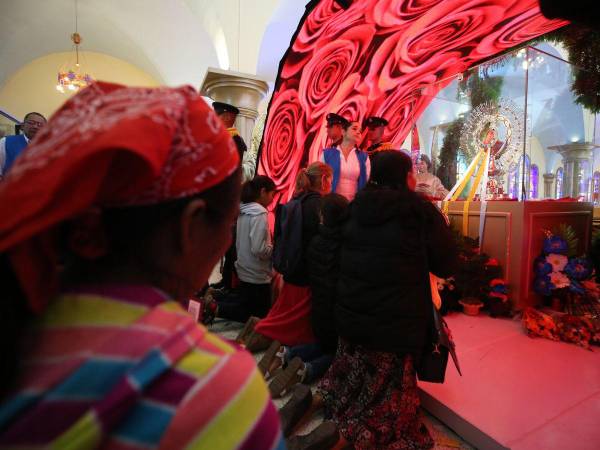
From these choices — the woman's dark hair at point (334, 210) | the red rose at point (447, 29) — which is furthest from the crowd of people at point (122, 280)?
the red rose at point (447, 29)

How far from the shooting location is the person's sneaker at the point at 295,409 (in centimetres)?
194

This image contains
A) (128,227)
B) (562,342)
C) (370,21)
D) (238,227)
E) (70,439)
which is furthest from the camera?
(370,21)

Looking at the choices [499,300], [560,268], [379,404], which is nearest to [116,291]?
[379,404]

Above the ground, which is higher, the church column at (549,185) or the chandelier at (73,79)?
the chandelier at (73,79)

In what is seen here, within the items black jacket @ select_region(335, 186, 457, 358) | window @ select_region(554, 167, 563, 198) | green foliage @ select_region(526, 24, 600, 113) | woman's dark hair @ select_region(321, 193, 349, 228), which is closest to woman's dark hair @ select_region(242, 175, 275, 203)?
woman's dark hair @ select_region(321, 193, 349, 228)

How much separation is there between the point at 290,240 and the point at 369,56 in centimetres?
293

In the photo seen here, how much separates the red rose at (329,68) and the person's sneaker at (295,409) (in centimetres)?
354

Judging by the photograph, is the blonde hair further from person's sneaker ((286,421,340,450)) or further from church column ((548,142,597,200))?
church column ((548,142,597,200))

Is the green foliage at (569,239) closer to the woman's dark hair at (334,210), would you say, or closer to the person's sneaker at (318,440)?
the woman's dark hair at (334,210)

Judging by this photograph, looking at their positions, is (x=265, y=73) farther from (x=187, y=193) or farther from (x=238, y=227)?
(x=187, y=193)

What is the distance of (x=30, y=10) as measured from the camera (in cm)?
928

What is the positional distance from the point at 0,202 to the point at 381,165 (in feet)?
5.25

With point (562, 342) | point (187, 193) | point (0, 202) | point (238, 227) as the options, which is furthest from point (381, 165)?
point (562, 342)

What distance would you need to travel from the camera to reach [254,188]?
10.9 feet
